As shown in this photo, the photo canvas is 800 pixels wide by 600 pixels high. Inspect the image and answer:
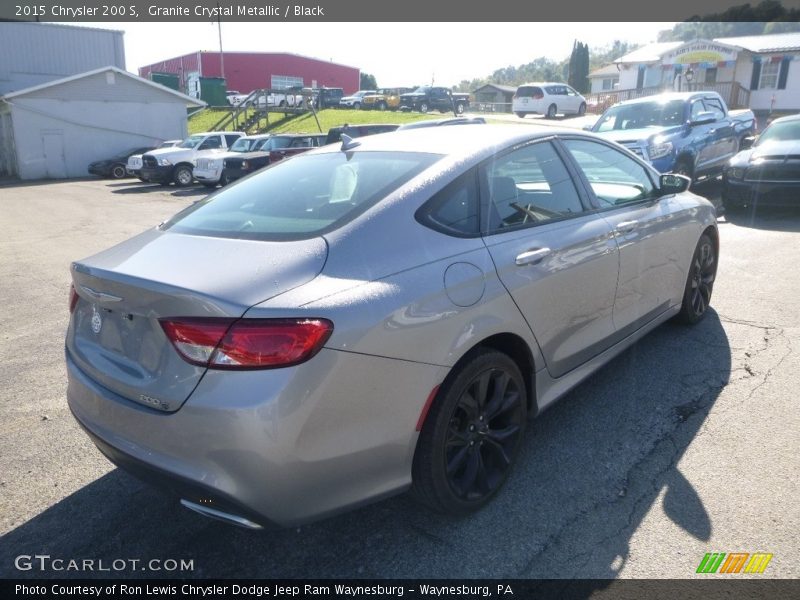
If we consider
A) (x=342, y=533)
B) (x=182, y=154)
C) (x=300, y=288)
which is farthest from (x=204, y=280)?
(x=182, y=154)

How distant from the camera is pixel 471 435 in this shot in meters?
2.77

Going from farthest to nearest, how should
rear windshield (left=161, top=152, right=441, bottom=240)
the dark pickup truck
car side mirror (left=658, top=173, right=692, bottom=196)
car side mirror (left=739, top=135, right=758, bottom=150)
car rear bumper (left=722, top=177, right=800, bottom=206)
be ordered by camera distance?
the dark pickup truck, car side mirror (left=739, top=135, right=758, bottom=150), car rear bumper (left=722, top=177, right=800, bottom=206), car side mirror (left=658, top=173, right=692, bottom=196), rear windshield (left=161, top=152, right=441, bottom=240)

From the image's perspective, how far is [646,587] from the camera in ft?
7.84

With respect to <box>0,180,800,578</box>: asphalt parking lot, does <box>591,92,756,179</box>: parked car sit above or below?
above

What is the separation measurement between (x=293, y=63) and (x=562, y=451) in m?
69.6

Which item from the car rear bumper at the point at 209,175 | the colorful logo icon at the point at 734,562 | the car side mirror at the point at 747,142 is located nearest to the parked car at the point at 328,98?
the car rear bumper at the point at 209,175

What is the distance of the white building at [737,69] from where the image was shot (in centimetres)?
3212

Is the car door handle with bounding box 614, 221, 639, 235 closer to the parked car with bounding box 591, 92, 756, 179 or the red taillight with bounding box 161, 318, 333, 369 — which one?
the red taillight with bounding box 161, 318, 333, 369

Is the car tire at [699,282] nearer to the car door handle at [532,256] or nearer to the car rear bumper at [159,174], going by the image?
the car door handle at [532,256]

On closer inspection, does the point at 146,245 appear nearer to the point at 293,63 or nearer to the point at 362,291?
the point at 362,291

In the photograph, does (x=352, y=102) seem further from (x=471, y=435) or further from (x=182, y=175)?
(x=471, y=435)

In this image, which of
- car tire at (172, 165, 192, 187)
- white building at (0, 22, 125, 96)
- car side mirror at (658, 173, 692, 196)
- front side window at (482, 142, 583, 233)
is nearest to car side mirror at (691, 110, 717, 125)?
car side mirror at (658, 173, 692, 196)

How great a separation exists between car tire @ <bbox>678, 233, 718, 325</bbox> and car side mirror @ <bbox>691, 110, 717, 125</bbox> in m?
6.94

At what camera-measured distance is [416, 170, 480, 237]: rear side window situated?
8.87ft
